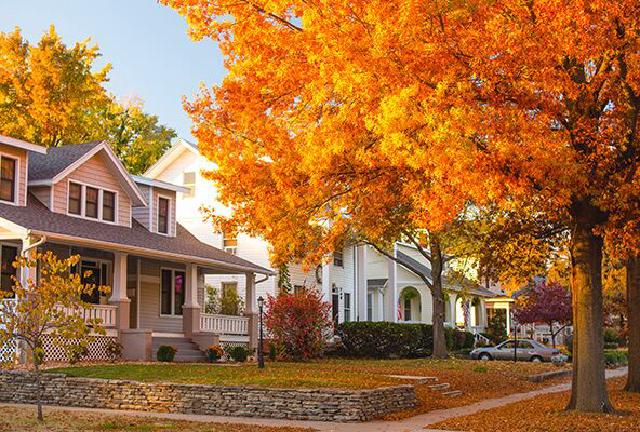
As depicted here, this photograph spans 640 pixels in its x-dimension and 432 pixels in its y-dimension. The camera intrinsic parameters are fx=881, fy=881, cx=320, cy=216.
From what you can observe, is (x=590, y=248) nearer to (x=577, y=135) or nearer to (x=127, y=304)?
(x=577, y=135)

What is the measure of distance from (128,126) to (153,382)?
39.0 meters

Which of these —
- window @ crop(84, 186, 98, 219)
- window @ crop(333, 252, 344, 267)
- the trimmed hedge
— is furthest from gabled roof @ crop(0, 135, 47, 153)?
window @ crop(333, 252, 344, 267)

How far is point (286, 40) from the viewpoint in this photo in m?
17.5

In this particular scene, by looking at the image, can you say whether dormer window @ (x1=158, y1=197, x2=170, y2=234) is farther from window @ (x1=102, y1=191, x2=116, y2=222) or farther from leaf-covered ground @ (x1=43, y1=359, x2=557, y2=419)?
leaf-covered ground @ (x1=43, y1=359, x2=557, y2=419)

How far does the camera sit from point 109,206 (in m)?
32.2

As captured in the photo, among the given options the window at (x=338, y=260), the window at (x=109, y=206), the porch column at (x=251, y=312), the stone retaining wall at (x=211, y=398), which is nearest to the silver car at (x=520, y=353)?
the window at (x=338, y=260)

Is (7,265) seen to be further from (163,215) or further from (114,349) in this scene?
(163,215)

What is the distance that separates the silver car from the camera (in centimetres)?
4500

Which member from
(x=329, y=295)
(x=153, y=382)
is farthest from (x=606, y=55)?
(x=329, y=295)

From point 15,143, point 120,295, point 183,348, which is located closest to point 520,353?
point 183,348

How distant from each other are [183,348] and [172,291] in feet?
13.2

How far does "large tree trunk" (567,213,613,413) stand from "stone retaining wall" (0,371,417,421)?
377 cm

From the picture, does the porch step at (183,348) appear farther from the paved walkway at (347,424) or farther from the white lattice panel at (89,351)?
the paved walkway at (347,424)

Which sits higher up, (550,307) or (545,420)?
(550,307)
